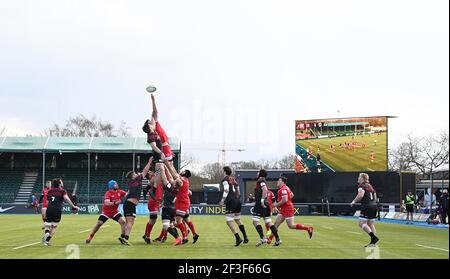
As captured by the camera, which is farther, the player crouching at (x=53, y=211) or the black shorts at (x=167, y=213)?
the player crouching at (x=53, y=211)

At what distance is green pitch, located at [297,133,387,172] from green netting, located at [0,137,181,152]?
16778 millimetres

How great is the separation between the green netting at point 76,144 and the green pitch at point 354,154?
1678 centimetres

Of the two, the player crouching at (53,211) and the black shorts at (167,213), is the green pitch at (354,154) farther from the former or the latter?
the player crouching at (53,211)

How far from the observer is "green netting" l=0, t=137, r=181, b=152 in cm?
6506

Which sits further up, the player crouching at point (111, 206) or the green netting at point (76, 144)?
the green netting at point (76, 144)

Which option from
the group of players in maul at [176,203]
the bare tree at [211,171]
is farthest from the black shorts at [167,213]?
the bare tree at [211,171]

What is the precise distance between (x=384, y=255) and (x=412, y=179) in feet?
113

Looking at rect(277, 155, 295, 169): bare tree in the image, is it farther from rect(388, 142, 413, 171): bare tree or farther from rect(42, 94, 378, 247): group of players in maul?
rect(42, 94, 378, 247): group of players in maul

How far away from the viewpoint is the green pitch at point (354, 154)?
53.2 metres

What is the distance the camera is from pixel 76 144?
67.8m
